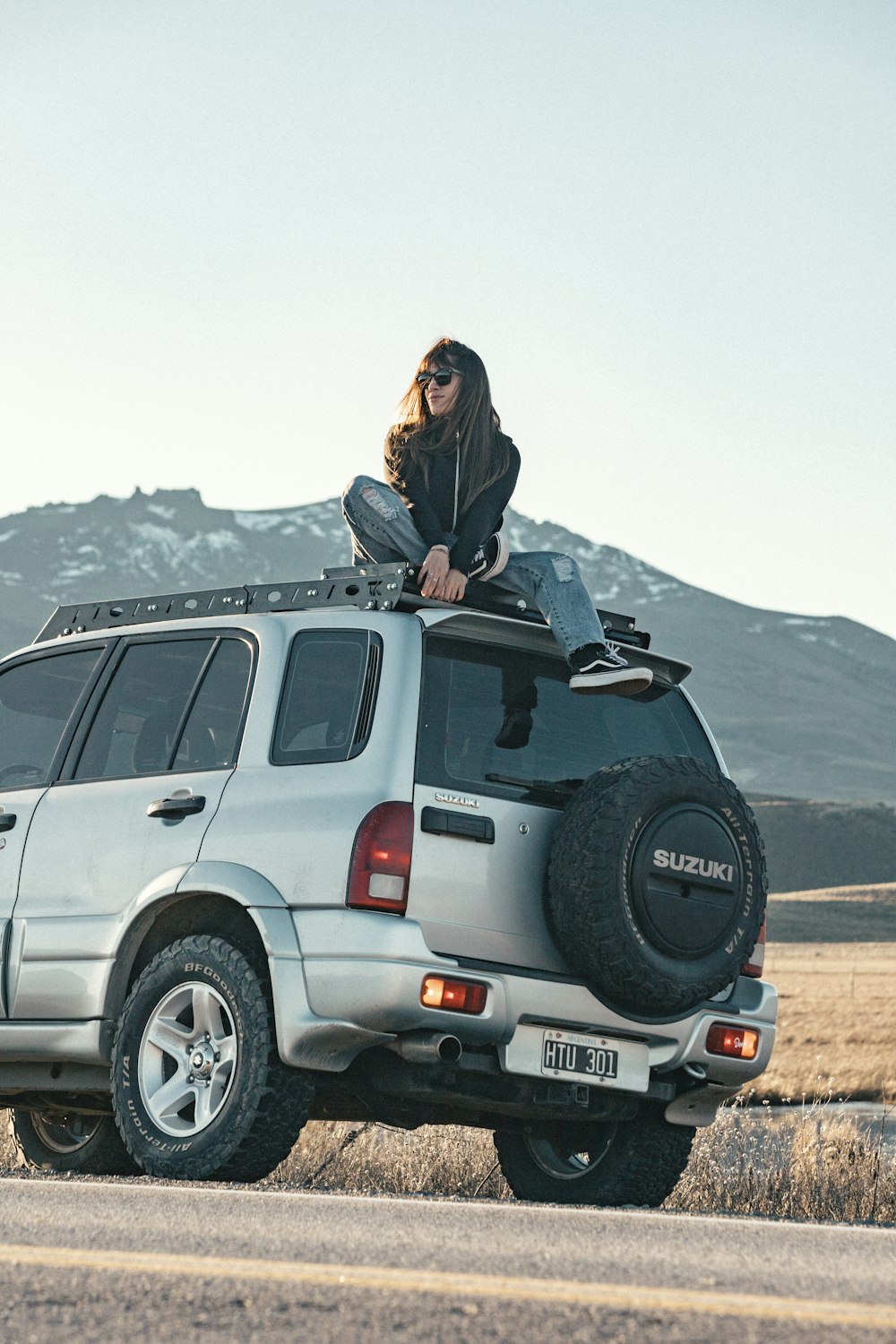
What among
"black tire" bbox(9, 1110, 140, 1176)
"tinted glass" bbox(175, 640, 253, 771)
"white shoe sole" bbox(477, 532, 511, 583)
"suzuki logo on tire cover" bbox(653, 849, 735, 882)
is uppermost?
"white shoe sole" bbox(477, 532, 511, 583)

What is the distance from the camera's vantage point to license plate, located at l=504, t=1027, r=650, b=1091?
6.15 m

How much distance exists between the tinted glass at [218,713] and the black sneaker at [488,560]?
1015 millimetres

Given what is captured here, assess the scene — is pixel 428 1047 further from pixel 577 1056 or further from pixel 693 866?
pixel 693 866

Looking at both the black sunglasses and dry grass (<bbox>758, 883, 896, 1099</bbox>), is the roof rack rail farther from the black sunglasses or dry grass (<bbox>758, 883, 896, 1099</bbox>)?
dry grass (<bbox>758, 883, 896, 1099</bbox>)

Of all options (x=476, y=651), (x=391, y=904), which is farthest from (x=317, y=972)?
(x=476, y=651)

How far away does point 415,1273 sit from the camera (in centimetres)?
410

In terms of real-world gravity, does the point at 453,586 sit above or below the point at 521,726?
above

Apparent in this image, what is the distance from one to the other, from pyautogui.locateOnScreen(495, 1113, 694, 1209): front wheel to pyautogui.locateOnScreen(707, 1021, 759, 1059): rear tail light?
0.46 metres

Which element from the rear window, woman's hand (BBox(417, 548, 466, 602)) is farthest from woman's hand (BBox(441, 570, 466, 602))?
the rear window

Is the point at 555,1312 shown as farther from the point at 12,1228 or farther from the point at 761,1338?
the point at 12,1228

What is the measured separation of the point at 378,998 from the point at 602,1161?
1.70m

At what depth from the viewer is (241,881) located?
20.6 ft

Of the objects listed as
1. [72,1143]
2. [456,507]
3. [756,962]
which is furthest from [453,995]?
[72,1143]

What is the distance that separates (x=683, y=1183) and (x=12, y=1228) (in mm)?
4503
